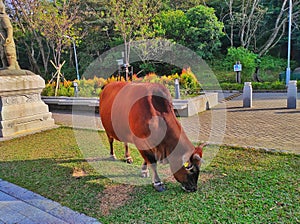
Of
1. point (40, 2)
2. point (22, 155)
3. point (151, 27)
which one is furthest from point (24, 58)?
point (22, 155)

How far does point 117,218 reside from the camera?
2955 millimetres

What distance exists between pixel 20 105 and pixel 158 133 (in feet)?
17.6

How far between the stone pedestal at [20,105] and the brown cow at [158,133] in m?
4.35

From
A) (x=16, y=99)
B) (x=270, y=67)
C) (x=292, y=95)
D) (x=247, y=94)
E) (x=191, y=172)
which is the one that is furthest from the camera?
(x=270, y=67)

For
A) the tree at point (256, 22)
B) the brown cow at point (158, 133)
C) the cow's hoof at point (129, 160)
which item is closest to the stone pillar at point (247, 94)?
the cow's hoof at point (129, 160)

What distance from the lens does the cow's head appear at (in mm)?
3008

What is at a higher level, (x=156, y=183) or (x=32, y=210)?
(x=156, y=183)

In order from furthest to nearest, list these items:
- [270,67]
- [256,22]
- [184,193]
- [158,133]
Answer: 1. [270,67]
2. [256,22]
3. [184,193]
4. [158,133]

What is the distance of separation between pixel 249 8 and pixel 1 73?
2155 centimetres

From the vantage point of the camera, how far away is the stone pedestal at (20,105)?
670cm

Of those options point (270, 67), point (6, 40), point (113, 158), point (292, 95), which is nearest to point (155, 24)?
point (270, 67)

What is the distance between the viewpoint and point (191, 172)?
3078 millimetres

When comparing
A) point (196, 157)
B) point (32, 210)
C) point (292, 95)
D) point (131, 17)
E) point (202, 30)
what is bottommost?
point (32, 210)

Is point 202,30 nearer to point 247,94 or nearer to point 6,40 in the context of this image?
point 247,94
